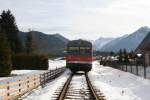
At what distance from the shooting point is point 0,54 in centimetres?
4375

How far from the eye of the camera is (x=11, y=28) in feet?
250

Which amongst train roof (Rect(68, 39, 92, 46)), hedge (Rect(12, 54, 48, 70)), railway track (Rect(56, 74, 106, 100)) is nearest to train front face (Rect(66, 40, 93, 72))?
train roof (Rect(68, 39, 92, 46))

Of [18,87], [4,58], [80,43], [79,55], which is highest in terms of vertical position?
[80,43]

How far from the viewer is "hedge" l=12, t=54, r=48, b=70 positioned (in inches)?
2411

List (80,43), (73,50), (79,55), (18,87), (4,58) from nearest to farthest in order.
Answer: (18,87), (79,55), (73,50), (80,43), (4,58)

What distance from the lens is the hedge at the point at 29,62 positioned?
61.2 meters

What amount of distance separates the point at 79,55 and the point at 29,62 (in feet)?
80.3

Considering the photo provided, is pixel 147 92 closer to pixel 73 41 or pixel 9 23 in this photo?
pixel 73 41

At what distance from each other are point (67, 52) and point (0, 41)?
9.17m

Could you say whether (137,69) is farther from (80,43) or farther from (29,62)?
(29,62)

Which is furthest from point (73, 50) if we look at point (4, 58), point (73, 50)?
point (4, 58)

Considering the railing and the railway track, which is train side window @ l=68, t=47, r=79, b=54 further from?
the railway track

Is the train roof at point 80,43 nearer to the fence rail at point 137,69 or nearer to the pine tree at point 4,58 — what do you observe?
the fence rail at point 137,69

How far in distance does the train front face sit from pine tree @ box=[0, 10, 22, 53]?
36078 millimetres
